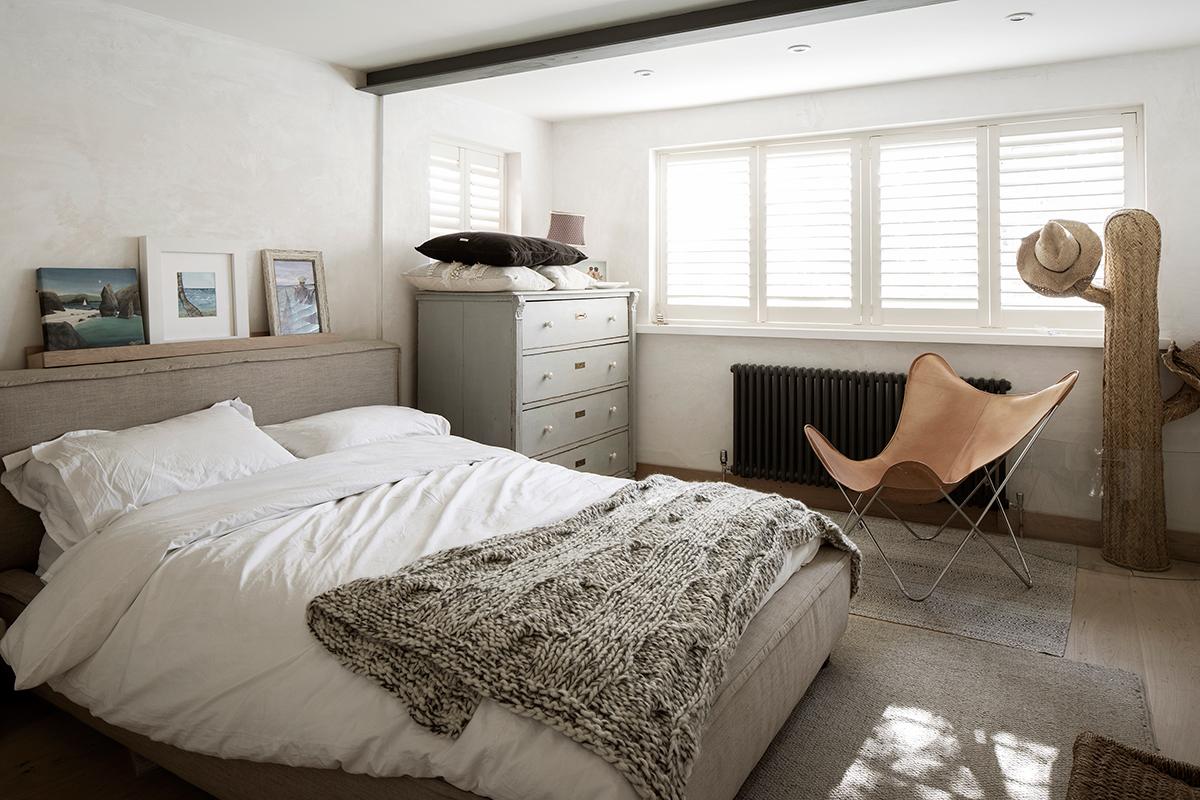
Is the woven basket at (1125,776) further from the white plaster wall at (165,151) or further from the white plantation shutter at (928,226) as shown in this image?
the white plaster wall at (165,151)

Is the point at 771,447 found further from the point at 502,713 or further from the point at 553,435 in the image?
the point at 502,713

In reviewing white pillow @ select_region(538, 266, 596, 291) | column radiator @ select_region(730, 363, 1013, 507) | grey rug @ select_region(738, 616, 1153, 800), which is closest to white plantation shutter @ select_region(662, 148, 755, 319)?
column radiator @ select_region(730, 363, 1013, 507)

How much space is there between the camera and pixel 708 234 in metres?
5.06

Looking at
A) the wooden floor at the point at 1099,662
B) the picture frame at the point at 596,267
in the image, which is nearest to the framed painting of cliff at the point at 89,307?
the wooden floor at the point at 1099,662

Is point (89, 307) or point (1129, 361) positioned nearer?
point (89, 307)

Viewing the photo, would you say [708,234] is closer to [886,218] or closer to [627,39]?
[886,218]

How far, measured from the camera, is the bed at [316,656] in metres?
1.58

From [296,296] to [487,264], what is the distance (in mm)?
882

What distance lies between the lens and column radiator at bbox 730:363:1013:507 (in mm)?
4398

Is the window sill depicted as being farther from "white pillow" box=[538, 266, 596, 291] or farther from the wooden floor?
the wooden floor

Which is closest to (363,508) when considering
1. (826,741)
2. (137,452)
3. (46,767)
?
(137,452)

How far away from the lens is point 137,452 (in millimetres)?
2568

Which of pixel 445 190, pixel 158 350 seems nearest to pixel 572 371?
pixel 445 190

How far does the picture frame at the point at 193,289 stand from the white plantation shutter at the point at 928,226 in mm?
3190
